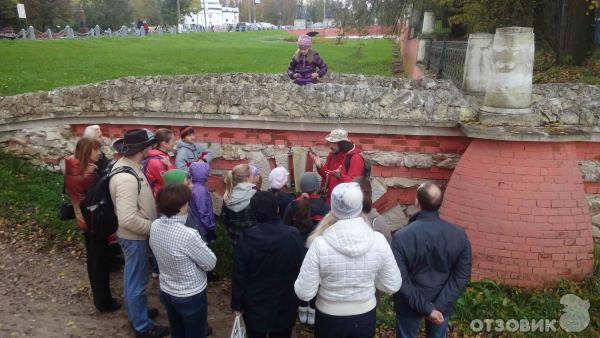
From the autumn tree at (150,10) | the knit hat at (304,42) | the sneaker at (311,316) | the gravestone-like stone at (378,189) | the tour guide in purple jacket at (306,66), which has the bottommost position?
the sneaker at (311,316)

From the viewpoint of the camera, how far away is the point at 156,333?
4.61m

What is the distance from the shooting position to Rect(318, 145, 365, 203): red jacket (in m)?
5.07

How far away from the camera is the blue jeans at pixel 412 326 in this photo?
3896 millimetres

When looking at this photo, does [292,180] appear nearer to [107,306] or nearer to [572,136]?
[107,306]

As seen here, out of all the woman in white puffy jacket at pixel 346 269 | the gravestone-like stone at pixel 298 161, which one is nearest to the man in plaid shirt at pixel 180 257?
the woman in white puffy jacket at pixel 346 269

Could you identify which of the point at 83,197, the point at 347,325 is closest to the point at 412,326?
the point at 347,325

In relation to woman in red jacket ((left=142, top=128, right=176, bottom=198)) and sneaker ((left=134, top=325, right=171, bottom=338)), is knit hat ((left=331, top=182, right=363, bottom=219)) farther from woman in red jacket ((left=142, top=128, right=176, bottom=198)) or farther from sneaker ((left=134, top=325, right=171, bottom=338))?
sneaker ((left=134, top=325, right=171, bottom=338))

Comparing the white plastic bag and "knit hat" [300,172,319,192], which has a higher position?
"knit hat" [300,172,319,192]

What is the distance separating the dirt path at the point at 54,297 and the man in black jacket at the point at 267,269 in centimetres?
111

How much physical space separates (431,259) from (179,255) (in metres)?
1.88

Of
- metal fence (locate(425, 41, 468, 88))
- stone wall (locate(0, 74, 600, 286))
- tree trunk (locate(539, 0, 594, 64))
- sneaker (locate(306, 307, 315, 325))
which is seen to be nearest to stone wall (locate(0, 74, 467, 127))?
stone wall (locate(0, 74, 600, 286))

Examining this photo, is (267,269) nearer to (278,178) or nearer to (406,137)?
(278,178)

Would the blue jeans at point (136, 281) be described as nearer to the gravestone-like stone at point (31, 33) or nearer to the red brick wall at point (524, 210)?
the red brick wall at point (524, 210)

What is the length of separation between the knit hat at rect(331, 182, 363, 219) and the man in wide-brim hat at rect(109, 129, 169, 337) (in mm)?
1888
